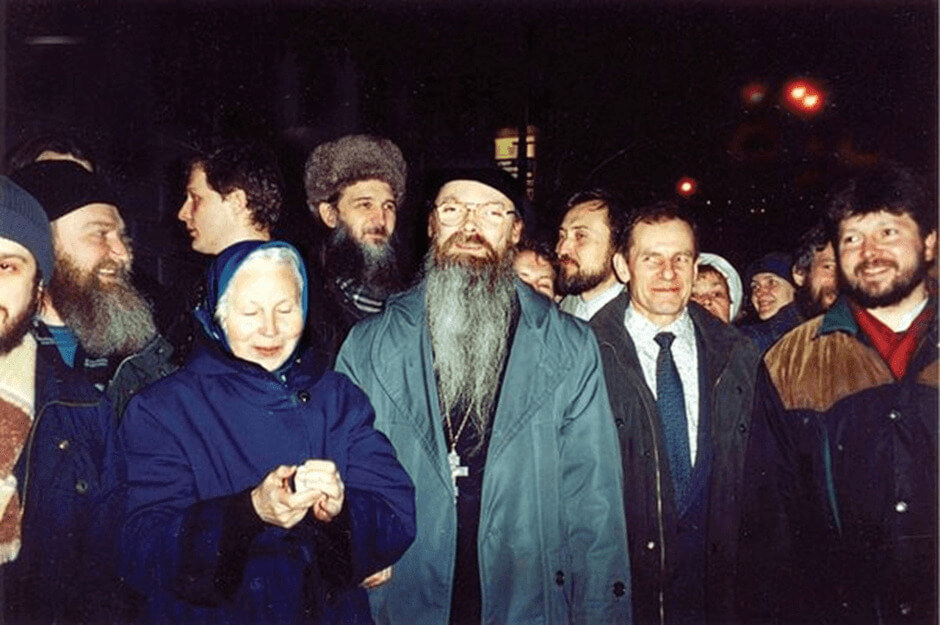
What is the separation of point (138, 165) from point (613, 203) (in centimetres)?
237

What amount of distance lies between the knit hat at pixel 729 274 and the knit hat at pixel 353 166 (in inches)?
63.9

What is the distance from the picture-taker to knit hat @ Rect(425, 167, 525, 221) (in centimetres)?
408

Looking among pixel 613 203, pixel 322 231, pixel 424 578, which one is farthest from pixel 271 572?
pixel 613 203

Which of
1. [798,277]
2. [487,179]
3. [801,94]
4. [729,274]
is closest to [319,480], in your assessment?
[487,179]

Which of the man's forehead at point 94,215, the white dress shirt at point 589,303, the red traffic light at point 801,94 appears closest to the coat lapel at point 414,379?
the white dress shirt at point 589,303

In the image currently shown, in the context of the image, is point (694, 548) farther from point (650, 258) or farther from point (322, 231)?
point (322, 231)

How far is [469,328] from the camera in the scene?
13.3ft

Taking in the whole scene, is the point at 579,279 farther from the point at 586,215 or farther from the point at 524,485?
the point at 524,485

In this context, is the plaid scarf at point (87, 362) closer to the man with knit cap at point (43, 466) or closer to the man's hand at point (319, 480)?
the man with knit cap at point (43, 466)

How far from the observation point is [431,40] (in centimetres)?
466

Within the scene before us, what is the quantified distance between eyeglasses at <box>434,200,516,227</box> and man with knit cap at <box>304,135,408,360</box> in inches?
17.4

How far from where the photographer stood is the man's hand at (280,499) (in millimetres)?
3182

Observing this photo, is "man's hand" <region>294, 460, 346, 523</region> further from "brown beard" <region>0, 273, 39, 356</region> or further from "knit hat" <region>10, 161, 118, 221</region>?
"knit hat" <region>10, 161, 118, 221</region>

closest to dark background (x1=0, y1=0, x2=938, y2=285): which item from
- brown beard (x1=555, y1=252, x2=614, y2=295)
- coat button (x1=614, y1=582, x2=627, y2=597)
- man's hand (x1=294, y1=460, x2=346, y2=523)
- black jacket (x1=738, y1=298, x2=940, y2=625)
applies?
brown beard (x1=555, y1=252, x2=614, y2=295)
